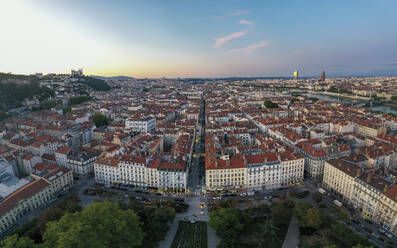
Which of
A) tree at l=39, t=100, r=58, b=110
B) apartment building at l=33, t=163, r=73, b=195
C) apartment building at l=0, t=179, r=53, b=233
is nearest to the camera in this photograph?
apartment building at l=0, t=179, r=53, b=233

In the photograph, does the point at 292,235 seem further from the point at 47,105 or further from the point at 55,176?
the point at 47,105

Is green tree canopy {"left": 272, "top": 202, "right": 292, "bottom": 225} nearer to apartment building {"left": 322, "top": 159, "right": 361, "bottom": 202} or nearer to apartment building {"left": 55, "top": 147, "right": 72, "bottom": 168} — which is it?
apartment building {"left": 322, "top": 159, "right": 361, "bottom": 202}

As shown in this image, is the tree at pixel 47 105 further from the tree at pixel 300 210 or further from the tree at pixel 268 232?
the tree at pixel 300 210

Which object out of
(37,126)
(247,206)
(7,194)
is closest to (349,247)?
(247,206)

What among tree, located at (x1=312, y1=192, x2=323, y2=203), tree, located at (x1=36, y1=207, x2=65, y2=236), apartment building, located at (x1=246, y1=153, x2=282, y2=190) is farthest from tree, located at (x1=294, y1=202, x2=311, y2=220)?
tree, located at (x1=36, y1=207, x2=65, y2=236)

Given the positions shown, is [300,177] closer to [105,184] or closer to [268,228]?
[268,228]

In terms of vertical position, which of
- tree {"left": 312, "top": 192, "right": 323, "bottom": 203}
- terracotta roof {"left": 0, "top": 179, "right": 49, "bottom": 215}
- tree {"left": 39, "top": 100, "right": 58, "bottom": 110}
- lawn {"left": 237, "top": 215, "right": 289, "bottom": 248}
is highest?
tree {"left": 39, "top": 100, "right": 58, "bottom": 110}

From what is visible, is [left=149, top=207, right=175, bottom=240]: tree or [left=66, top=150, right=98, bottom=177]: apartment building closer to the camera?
[left=149, top=207, right=175, bottom=240]: tree
